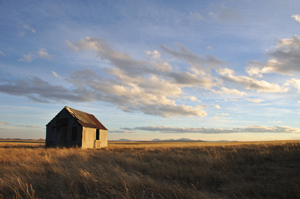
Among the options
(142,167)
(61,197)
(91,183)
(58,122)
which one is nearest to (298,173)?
(142,167)

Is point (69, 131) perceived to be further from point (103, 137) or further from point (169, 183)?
point (169, 183)

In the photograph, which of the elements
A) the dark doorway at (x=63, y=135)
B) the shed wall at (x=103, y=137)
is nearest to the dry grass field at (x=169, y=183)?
the dark doorway at (x=63, y=135)

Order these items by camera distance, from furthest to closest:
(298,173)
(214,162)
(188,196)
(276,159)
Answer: (276,159) < (214,162) < (298,173) < (188,196)

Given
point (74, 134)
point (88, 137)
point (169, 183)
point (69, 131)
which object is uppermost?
point (69, 131)

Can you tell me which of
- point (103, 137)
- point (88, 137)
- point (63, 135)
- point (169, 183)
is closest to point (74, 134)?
point (88, 137)

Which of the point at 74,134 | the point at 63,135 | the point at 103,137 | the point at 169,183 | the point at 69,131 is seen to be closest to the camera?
the point at 169,183

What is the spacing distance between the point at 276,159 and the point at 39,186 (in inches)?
393

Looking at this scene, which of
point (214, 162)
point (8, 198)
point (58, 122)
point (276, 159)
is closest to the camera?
point (8, 198)

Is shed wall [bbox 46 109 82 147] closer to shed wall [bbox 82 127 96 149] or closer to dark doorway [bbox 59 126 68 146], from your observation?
dark doorway [bbox 59 126 68 146]

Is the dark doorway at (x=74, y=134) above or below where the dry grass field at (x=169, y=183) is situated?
above

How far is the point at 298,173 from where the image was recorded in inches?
284

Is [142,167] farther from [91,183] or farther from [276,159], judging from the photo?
[276,159]

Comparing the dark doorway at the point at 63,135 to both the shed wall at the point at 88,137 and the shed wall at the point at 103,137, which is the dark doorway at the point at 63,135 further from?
the shed wall at the point at 103,137

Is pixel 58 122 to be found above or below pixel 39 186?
above
